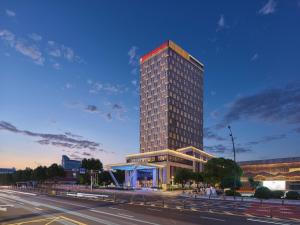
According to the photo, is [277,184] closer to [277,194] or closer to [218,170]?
[277,194]

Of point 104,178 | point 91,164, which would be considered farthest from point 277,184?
point 104,178

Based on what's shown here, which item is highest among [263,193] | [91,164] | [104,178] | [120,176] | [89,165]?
[91,164]

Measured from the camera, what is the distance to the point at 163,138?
654 feet

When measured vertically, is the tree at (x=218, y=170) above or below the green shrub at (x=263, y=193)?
above

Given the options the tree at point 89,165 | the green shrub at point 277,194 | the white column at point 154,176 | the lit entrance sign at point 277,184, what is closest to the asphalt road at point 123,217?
the green shrub at point 277,194

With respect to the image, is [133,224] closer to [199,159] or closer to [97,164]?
[97,164]

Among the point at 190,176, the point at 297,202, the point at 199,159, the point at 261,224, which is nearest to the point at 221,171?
the point at 190,176

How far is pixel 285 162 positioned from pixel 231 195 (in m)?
115

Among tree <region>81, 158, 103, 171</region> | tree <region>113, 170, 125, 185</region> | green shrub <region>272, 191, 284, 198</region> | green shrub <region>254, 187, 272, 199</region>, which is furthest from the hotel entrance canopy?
green shrub <region>254, 187, 272, 199</region>

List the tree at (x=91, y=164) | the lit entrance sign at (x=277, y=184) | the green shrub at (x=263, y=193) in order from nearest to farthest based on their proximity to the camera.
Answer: the green shrub at (x=263, y=193), the lit entrance sign at (x=277, y=184), the tree at (x=91, y=164)

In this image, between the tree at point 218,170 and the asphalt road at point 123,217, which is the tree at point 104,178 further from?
the asphalt road at point 123,217

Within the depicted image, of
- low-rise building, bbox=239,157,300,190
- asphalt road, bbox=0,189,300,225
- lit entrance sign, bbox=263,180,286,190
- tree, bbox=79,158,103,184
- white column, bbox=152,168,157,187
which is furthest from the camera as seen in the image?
tree, bbox=79,158,103,184

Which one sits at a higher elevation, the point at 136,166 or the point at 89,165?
the point at 89,165

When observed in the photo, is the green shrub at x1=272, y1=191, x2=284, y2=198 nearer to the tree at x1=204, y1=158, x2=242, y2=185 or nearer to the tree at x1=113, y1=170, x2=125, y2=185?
the tree at x1=204, y1=158, x2=242, y2=185
